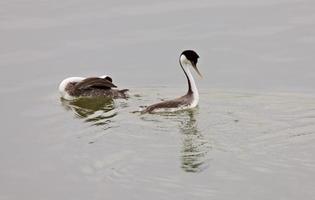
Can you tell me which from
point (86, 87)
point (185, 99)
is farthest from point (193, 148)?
point (86, 87)

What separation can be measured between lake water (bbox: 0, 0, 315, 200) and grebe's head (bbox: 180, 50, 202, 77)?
56 cm

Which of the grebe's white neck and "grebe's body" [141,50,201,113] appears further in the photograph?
the grebe's white neck

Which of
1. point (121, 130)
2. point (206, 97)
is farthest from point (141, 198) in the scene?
point (206, 97)

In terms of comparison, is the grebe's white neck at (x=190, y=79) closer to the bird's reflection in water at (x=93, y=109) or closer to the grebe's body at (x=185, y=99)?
the grebe's body at (x=185, y=99)

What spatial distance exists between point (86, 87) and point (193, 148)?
4.06 meters

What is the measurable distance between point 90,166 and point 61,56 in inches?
235

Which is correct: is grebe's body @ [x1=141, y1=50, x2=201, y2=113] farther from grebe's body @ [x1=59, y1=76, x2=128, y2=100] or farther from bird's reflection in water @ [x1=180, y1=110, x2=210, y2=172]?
grebe's body @ [x1=59, y1=76, x2=128, y2=100]

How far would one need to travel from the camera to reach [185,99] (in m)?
14.7

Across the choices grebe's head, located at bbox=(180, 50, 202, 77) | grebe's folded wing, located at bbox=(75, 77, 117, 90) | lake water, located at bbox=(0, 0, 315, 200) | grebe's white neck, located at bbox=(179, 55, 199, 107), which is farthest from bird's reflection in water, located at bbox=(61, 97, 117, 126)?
grebe's head, located at bbox=(180, 50, 202, 77)

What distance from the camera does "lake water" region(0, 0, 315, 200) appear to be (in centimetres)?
1153

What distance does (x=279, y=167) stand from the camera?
1160 cm

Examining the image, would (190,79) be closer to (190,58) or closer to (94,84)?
(190,58)

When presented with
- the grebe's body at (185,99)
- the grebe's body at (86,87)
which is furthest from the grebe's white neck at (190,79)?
the grebe's body at (86,87)

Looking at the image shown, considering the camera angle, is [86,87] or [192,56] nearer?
[192,56]
